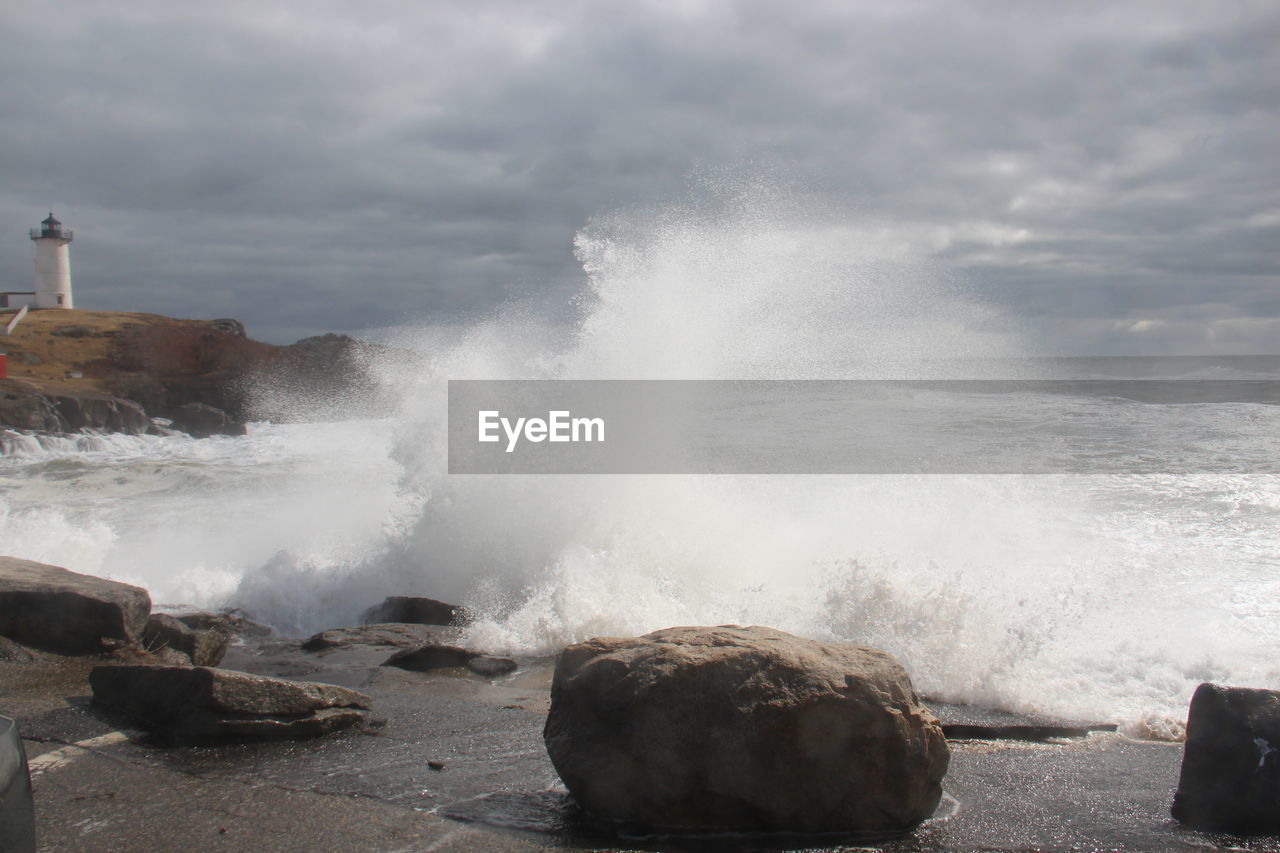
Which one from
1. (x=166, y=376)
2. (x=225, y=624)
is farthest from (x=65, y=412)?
(x=225, y=624)

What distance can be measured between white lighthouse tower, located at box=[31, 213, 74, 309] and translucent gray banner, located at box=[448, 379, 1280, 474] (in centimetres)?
5507

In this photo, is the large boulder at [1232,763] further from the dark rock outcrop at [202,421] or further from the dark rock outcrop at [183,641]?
Answer: the dark rock outcrop at [202,421]

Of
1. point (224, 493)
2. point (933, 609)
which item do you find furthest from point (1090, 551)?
point (224, 493)

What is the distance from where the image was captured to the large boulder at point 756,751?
13.7ft

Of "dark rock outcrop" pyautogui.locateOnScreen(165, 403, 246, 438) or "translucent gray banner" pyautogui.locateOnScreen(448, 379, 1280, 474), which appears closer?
"translucent gray banner" pyautogui.locateOnScreen(448, 379, 1280, 474)

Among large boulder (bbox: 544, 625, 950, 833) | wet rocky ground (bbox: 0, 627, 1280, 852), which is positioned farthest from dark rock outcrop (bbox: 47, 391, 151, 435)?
large boulder (bbox: 544, 625, 950, 833)

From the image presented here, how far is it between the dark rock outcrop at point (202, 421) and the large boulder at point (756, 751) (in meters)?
35.2

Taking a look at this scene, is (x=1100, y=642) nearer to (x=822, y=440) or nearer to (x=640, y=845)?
(x=640, y=845)

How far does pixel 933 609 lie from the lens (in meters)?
8.12

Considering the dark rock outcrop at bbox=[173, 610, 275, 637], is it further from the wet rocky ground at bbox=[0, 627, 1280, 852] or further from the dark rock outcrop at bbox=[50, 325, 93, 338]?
the dark rock outcrop at bbox=[50, 325, 93, 338]

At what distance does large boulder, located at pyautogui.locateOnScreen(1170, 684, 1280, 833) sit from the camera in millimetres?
4316

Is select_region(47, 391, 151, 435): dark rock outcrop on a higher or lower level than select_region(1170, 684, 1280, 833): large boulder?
higher

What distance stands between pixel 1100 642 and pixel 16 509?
1592 centimetres

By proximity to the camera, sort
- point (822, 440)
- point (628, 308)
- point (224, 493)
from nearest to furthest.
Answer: point (628, 308) → point (224, 493) → point (822, 440)
